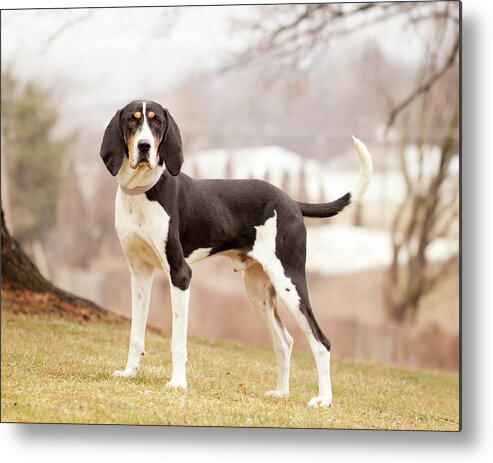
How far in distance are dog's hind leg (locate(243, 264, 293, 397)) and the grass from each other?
0.24 meters

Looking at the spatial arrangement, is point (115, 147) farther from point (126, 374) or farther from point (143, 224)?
point (126, 374)

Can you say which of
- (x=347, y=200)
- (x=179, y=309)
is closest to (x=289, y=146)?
(x=347, y=200)

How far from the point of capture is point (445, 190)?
7141 mm

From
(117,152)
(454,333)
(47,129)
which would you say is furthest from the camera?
(47,129)

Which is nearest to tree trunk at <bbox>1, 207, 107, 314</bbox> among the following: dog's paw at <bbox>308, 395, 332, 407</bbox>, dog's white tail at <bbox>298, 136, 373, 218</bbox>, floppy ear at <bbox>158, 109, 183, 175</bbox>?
floppy ear at <bbox>158, 109, 183, 175</bbox>

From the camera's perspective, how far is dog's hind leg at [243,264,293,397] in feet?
16.2

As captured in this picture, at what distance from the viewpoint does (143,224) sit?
461cm

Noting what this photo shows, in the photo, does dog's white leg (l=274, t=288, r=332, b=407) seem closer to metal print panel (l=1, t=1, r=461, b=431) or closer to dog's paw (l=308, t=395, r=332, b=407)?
dog's paw (l=308, t=395, r=332, b=407)

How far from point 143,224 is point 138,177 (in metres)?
0.23

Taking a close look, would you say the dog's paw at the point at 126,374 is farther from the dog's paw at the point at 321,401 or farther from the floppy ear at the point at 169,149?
the floppy ear at the point at 169,149

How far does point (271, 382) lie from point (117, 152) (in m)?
1.71

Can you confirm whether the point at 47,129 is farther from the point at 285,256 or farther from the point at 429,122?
the point at 285,256

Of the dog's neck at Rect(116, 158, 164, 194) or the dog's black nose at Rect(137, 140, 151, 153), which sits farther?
the dog's neck at Rect(116, 158, 164, 194)

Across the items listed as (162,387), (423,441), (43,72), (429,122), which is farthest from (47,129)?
(423,441)
